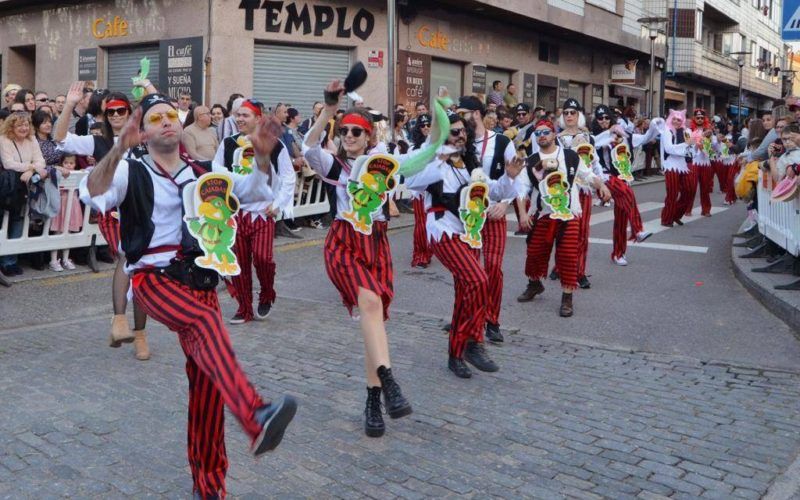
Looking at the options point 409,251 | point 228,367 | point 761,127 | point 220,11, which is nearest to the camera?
point 228,367

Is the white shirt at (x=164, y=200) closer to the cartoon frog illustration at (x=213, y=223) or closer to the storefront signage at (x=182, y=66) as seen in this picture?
the cartoon frog illustration at (x=213, y=223)

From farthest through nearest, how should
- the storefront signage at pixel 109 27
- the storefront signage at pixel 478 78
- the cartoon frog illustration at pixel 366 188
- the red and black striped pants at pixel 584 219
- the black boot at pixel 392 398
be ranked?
the storefront signage at pixel 478 78, the storefront signage at pixel 109 27, the red and black striped pants at pixel 584 219, the cartoon frog illustration at pixel 366 188, the black boot at pixel 392 398

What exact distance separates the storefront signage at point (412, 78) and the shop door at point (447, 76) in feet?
1.59

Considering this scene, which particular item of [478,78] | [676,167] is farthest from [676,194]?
[478,78]

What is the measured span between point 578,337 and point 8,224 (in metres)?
6.27

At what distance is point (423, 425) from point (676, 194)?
10.7 m

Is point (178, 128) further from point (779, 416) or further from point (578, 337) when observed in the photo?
point (578, 337)

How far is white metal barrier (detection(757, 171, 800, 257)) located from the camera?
350 inches

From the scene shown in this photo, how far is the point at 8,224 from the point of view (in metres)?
9.60

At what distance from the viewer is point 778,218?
988 cm

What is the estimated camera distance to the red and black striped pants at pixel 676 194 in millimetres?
14539

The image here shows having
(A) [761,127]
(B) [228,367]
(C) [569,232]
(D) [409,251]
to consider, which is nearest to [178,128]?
(B) [228,367]

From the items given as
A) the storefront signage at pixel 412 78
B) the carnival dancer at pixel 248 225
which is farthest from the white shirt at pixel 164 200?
the storefront signage at pixel 412 78

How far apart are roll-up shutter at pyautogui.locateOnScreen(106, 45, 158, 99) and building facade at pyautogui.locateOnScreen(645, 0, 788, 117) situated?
23.3 meters
